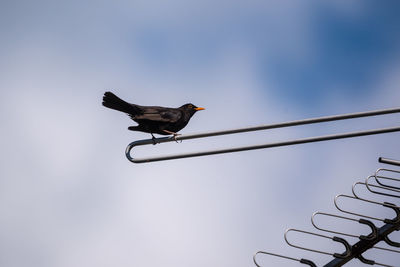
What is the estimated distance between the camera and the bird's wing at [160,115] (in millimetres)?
7185

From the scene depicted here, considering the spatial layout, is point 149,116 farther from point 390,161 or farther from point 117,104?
point 390,161

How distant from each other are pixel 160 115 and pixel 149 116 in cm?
22

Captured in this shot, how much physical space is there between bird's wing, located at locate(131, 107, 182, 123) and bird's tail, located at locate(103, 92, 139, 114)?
142 mm

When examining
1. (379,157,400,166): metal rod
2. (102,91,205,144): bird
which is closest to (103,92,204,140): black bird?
(102,91,205,144): bird

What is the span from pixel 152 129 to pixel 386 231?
4.11m

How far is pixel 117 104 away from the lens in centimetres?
712

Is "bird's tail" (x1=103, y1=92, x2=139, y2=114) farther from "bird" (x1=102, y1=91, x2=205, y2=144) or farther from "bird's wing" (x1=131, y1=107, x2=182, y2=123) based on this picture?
"bird's wing" (x1=131, y1=107, x2=182, y2=123)

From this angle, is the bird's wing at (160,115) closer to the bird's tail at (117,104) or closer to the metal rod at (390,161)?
the bird's tail at (117,104)

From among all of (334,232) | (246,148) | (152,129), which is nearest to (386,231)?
(334,232)

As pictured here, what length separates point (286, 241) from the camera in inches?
159

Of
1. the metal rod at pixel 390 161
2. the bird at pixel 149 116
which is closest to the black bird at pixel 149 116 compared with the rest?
the bird at pixel 149 116

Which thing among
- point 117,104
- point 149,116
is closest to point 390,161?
point 149,116

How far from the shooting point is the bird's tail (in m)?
6.97

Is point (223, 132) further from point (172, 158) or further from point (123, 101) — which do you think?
point (123, 101)
